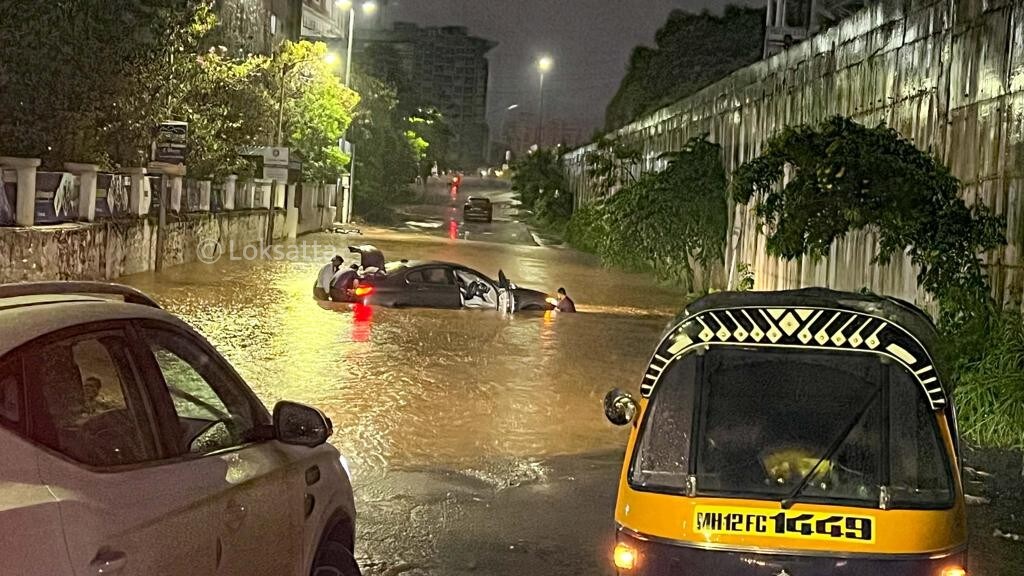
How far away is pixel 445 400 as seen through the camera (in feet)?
43.3

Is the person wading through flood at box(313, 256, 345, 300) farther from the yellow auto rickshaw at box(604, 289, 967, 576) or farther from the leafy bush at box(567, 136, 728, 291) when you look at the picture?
the yellow auto rickshaw at box(604, 289, 967, 576)

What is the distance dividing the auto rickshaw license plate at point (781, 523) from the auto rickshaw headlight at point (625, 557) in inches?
10.4

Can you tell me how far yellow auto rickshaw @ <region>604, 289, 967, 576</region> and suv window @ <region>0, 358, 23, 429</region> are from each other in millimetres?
2409

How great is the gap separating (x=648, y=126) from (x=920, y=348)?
31243 mm

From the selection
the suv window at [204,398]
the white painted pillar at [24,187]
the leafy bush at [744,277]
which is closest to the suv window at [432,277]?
the leafy bush at [744,277]

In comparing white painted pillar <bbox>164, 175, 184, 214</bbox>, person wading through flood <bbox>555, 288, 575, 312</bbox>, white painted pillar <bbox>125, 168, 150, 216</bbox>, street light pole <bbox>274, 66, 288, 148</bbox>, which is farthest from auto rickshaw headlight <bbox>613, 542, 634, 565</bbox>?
street light pole <bbox>274, 66, 288, 148</bbox>

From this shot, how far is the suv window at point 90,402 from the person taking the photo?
324 cm

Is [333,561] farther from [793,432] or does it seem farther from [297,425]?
[793,432]

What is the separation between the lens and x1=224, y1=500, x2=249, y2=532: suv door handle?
385 cm

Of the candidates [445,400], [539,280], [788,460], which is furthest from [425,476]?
[539,280]

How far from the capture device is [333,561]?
496 centimetres

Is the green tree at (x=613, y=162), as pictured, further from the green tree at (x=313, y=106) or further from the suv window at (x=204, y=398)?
the suv window at (x=204, y=398)

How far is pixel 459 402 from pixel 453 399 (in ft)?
0.56

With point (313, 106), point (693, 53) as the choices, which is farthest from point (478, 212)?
point (313, 106)
